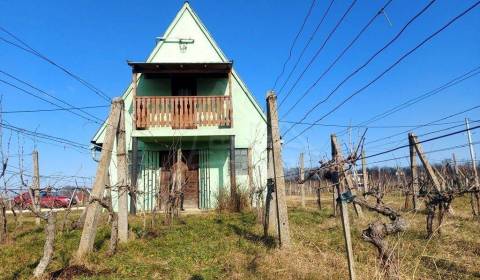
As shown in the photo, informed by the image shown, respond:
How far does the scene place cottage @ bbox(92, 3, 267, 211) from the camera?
1579 cm

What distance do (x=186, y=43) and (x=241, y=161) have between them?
19.1 feet

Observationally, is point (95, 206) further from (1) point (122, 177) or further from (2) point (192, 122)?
(2) point (192, 122)

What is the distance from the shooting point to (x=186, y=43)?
18.5 metres

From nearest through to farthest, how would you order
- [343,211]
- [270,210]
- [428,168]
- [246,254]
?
1. [343,211]
2. [246,254]
3. [270,210]
4. [428,168]

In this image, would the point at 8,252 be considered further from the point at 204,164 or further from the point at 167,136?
the point at 204,164

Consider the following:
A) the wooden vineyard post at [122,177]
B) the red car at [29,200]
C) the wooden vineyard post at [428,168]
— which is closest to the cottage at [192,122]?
the red car at [29,200]

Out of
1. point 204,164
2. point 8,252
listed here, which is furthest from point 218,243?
point 204,164

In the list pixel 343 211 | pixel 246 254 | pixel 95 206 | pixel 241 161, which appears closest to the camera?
pixel 343 211

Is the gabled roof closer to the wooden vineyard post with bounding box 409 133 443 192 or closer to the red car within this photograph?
the red car

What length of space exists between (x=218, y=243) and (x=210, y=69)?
8503 millimetres

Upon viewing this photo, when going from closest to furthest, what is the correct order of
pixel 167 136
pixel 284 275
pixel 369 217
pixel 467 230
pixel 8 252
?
pixel 284 275, pixel 8 252, pixel 467 230, pixel 369 217, pixel 167 136

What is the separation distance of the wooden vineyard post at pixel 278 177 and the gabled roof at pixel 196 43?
905 centimetres

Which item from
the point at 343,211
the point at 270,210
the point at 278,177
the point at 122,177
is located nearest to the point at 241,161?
the point at 270,210

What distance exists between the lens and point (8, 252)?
942 cm
